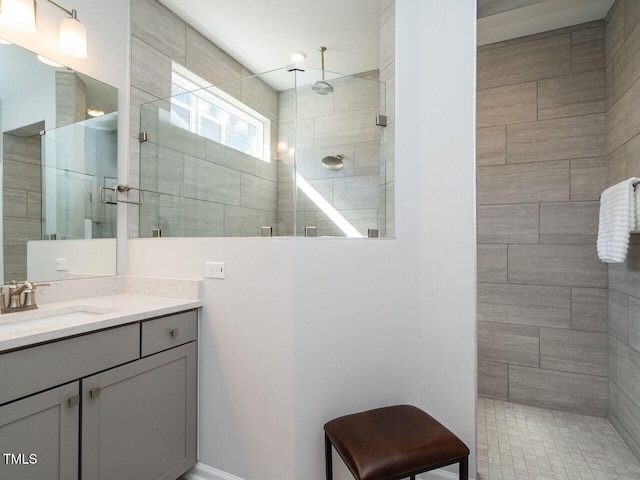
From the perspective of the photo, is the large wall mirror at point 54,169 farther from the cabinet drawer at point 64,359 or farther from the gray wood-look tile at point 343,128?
the gray wood-look tile at point 343,128

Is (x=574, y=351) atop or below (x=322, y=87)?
below

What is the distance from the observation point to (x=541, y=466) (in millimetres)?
1776

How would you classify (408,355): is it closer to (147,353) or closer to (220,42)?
(147,353)

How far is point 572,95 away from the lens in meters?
2.29

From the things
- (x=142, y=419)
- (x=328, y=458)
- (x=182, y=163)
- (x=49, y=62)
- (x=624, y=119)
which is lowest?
(x=328, y=458)

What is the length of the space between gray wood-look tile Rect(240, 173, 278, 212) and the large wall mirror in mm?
782

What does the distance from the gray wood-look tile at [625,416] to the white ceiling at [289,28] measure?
278 cm

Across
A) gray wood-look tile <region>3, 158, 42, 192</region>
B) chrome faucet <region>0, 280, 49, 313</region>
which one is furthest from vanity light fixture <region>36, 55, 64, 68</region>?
chrome faucet <region>0, 280, 49, 313</region>

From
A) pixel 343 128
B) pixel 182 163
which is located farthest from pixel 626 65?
pixel 182 163

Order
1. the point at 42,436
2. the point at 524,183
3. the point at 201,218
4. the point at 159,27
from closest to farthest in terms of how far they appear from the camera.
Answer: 1. the point at 42,436
2. the point at 201,218
3. the point at 159,27
4. the point at 524,183

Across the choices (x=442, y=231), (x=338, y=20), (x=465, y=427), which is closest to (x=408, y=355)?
(x=465, y=427)

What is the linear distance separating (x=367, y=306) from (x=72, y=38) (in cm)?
202

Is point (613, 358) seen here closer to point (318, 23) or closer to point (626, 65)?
point (626, 65)

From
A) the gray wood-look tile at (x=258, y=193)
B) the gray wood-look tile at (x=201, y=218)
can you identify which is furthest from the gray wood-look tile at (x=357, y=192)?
the gray wood-look tile at (x=201, y=218)
